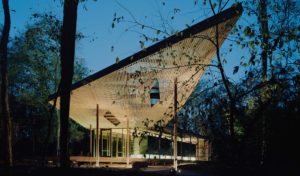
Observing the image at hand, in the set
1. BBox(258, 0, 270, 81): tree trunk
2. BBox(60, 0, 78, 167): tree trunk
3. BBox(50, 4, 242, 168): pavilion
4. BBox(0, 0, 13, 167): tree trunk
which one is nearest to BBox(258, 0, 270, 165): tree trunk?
BBox(258, 0, 270, 81): tree trunk

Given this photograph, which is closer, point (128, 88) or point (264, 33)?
point (264, 33)

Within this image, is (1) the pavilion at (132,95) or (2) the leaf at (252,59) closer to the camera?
(2) the leaf at (252,59)

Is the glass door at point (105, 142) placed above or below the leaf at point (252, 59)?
below

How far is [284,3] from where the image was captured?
5.82 metres

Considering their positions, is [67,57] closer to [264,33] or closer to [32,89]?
[264,33]

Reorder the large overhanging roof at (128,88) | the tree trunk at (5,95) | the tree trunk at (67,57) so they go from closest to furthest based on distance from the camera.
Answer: the tree trunk at (67,57) < the large overhanging roof at (128,88) < the tree trunk at (5,95)

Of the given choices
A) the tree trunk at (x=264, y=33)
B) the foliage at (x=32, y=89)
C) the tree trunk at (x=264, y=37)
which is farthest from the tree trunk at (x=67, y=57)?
the foliage at (x=32, y=89)

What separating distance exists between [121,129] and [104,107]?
9522 mm

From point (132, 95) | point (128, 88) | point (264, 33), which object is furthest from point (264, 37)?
point (128, 88)

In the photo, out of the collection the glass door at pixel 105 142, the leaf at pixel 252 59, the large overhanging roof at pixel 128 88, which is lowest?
the glass door at pixel 105 142

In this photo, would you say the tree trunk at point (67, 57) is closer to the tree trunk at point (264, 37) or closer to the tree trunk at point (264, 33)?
the tree trunk at point (264, 37)

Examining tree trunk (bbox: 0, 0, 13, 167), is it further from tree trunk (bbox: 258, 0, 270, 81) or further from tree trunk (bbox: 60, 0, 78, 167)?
tree trunk (bbox: 258, 0, 270, 81)

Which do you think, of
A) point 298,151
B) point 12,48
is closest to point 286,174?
point 298,151

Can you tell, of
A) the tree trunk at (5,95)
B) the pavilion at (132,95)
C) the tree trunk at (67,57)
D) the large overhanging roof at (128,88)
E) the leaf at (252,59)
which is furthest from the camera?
the tree trunk at (5,95)
